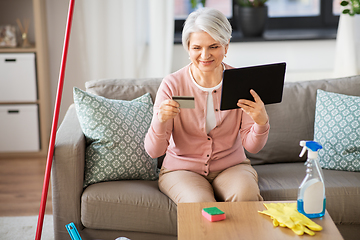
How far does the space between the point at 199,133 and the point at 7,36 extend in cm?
197

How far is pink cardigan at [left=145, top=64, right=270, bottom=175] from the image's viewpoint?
5.64 ft

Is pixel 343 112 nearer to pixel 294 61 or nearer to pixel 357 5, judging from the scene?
pixel 357 5

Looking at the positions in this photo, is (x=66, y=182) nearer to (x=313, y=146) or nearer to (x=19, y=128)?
(x=313, y=146)

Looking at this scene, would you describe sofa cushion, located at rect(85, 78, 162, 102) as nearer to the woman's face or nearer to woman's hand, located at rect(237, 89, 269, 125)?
the woman's face

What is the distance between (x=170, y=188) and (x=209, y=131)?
0.29 m

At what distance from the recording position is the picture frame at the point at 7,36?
3.02 metres

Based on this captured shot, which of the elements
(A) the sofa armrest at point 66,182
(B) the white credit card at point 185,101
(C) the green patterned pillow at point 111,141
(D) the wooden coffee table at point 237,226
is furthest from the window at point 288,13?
(D) the wooden coffee table at point 237,226

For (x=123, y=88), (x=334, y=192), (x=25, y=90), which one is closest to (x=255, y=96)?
(x=334, y=192)

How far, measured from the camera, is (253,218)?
1.26m

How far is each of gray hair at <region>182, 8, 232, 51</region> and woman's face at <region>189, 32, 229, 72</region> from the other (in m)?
0.02

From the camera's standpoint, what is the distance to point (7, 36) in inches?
119

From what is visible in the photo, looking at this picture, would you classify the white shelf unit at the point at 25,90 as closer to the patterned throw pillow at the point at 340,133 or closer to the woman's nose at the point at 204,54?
the woman's nose at the point at 204,54

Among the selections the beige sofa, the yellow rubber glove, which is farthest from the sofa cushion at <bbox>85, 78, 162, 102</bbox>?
the yellow rubber glove

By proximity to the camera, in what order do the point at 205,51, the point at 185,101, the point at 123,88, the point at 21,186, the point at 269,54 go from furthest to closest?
the point at 269,54, the point at 21,186, the point at 123,88, the point at 205,51, the point at 185,101
